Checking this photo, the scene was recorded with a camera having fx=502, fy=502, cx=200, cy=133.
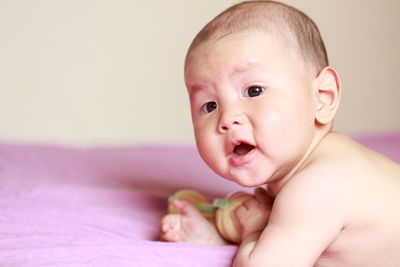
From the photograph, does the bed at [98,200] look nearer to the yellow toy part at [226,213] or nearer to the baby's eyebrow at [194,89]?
the yellow toy part at [226,213]

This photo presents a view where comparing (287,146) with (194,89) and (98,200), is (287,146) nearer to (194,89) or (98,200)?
(194,89)

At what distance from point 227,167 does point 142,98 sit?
1841 mm

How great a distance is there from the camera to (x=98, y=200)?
4.64 feet

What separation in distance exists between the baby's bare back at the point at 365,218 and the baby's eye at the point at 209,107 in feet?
0.83

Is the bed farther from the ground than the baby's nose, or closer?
closer

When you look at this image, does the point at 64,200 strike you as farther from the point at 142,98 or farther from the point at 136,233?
the point at 142,98

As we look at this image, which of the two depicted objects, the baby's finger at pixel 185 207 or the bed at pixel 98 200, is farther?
the baby's finger at pixel 185 207

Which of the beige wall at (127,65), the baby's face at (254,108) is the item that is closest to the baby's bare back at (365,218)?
the baby's face at (254,108)

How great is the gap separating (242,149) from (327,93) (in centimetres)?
21

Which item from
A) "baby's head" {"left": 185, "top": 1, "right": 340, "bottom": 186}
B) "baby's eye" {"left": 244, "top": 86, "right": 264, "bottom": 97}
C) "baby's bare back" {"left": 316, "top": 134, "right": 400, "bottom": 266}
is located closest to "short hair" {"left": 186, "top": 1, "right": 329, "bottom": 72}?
"baby's head" {"left": 185, "top": 1, "right": 340, "bottom": 186}

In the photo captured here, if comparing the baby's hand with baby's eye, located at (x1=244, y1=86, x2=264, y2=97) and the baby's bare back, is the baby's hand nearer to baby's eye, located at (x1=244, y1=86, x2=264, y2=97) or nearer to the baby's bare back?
the baby's bare back

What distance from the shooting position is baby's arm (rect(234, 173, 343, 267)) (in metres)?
0.83

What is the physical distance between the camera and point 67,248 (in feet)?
3.09

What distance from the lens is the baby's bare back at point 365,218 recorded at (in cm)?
87
